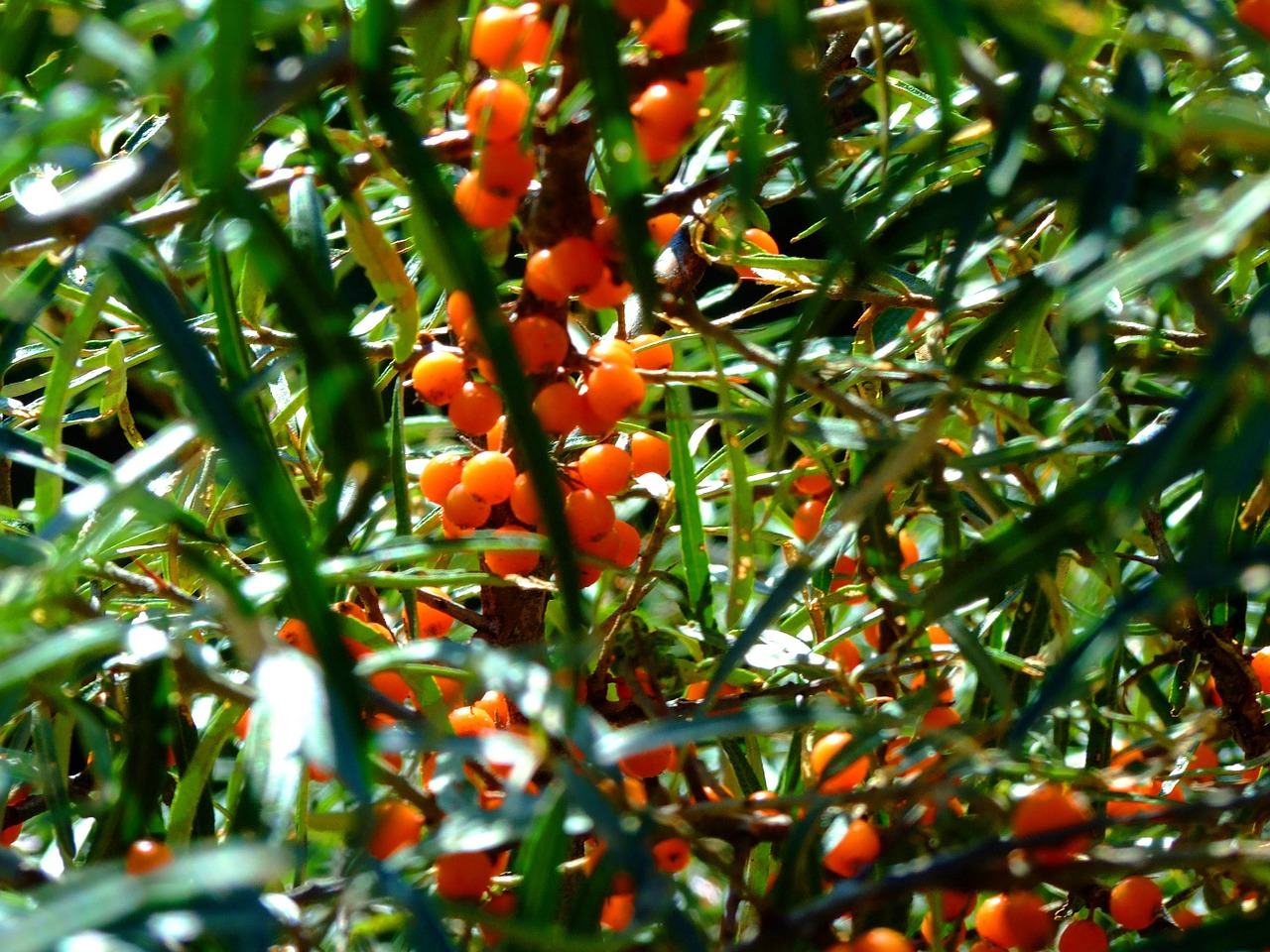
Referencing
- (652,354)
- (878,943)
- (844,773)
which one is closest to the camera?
(878,943)

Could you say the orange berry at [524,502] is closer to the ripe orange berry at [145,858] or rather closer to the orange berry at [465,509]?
the orange berry at [465,509]

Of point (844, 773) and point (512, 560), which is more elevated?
point (512, 560)

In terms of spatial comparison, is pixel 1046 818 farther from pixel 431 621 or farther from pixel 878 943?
pixel 431 621

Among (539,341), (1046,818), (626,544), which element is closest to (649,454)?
(626,544)

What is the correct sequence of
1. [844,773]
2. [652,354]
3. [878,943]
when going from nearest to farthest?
[878,943], [844,773], [652,354]

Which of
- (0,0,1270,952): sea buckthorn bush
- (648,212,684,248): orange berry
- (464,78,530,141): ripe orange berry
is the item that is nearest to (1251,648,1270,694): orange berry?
(0,0,1270,952): sea buckthorn bush

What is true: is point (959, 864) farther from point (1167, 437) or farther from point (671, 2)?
point (671, 2)
